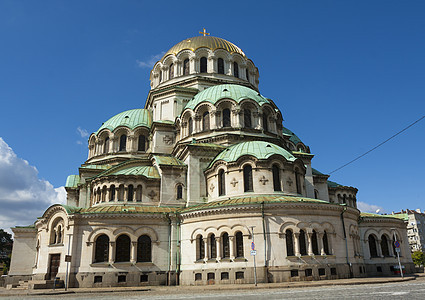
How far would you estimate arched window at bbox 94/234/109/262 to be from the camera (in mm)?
26719

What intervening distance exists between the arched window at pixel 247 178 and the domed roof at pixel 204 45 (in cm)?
2015

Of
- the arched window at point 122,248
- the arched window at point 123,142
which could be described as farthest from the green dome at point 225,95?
the arched window at point 122,248

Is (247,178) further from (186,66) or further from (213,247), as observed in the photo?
(186,66)

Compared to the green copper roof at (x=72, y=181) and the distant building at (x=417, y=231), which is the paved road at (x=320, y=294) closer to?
the green copper roof at (x=72, y=181)

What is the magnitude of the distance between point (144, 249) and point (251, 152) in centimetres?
1135

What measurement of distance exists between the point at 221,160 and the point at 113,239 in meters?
10.4

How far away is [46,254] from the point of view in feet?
93.5

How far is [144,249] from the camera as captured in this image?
A: 90.1 feet

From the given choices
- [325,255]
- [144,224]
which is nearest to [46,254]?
[144,224]

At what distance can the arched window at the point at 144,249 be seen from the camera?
27250 mm

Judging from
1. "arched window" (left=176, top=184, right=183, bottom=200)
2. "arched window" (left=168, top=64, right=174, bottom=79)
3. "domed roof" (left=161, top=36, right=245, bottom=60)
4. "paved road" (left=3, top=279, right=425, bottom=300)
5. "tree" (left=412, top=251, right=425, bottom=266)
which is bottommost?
"paved road" (left=3, top=279, right=425, bottom=300)

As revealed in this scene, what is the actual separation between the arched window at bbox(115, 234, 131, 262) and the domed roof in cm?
2496

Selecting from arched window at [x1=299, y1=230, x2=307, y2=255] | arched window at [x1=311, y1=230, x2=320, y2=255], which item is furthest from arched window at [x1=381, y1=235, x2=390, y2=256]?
arched window at [x1=299, y1=230, x2=307, y2=255]

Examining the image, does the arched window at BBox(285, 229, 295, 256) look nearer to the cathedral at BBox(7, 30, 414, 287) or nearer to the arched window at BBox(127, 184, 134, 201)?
the cathedral at BBox(7, 30, 414, 287)
